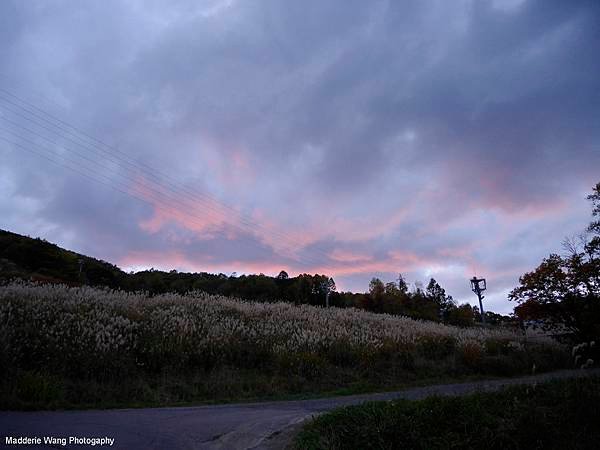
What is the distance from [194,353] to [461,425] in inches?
364

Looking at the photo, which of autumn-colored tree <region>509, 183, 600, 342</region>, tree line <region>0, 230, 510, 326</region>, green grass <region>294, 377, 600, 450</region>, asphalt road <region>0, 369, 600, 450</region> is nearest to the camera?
green grass <region>294, 377, 600, 450</region>

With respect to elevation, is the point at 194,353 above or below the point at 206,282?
below

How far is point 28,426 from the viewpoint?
645 cm

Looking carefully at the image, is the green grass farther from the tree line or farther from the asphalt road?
the tree line

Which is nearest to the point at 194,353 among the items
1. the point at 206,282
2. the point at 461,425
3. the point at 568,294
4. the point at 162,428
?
the point at 162,428

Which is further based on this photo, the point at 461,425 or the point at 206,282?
the point at 206,282

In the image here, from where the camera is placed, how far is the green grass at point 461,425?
17.8ft

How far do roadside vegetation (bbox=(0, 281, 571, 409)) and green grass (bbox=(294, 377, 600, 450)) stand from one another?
5.92 meters

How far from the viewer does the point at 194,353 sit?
13203mm

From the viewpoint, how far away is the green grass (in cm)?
542

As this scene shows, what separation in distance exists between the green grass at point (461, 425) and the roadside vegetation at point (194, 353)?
19.4 feet

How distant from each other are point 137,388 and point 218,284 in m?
44.7

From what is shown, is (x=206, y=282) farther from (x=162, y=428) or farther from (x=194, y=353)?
(x=162, y=428)

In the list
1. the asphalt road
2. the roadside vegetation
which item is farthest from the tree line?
the asphalt road
